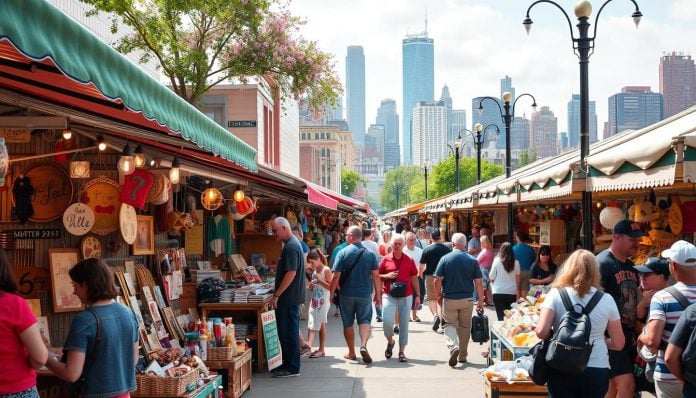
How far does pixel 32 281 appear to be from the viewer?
6.49m

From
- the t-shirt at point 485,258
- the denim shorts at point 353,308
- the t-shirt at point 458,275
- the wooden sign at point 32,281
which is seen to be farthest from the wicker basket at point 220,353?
the t-shirt at point 485,258

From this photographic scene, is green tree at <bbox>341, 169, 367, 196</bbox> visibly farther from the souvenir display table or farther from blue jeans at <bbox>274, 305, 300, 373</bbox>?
blue jeans at <bbox>274, 305, 300, 373</bbox>

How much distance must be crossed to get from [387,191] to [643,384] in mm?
171769

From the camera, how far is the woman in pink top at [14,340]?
3.91 m

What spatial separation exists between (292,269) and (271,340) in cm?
102

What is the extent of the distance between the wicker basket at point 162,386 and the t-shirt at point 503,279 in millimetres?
5427

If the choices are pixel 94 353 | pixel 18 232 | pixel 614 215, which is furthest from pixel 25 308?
pixel 614 215

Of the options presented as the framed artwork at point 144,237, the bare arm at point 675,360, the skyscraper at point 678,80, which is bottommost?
the bare arm at point 675,360

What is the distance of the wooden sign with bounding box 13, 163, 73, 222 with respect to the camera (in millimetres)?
6520

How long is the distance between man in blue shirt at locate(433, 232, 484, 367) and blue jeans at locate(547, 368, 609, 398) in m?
4.82

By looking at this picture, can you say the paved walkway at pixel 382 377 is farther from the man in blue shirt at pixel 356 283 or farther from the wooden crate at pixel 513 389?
the wooden crate at pixel 513 389

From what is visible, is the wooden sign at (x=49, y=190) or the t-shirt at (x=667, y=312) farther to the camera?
the wooden sign at (x=49, y=190)

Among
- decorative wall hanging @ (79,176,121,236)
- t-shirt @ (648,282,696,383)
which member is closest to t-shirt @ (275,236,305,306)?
decorative wall hanging @ (79,176,121,236)

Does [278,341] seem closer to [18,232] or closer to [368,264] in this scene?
[368,264]
